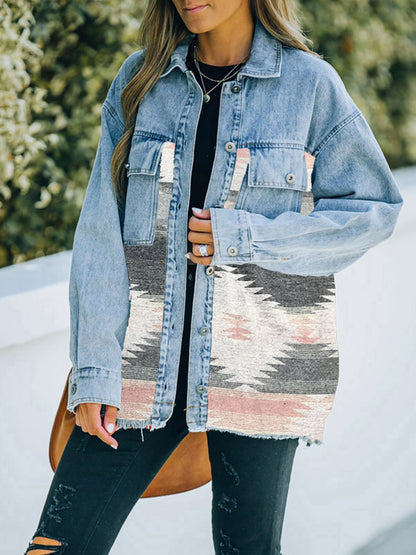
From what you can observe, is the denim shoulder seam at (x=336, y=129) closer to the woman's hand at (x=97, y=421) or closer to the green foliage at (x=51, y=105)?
the woman's hand at (x=97, y=421)

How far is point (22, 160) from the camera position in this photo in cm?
325

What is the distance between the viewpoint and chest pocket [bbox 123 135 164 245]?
1.88m

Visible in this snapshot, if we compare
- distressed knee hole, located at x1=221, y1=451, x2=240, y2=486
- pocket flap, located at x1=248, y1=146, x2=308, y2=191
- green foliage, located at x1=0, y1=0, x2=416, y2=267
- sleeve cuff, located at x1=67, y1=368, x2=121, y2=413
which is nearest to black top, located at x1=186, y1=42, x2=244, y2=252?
pocket flap, located at x1=248, y1=146, x2=308, y2=191

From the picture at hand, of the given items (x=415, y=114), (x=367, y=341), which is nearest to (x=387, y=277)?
(x=367, y=341)

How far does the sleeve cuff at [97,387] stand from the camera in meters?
1.82

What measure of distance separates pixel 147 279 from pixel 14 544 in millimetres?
1111

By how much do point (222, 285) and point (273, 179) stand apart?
274 millimetres

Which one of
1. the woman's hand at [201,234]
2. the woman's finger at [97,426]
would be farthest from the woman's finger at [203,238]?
the woman's finger at [97,426]

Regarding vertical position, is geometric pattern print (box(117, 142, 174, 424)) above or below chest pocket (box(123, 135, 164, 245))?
below

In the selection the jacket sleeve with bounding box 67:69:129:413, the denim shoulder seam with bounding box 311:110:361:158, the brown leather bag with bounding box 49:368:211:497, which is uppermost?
the denim shoulder seam with bounding box 311:110:361:158

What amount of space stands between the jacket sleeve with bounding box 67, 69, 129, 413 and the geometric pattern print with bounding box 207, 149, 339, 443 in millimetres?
228

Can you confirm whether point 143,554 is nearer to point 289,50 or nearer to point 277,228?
point 277,228

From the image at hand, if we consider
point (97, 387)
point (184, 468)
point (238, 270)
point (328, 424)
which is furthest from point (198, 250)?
point (328, 424)

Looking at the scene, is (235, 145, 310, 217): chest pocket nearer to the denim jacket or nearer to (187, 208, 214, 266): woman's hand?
the denim jacket
